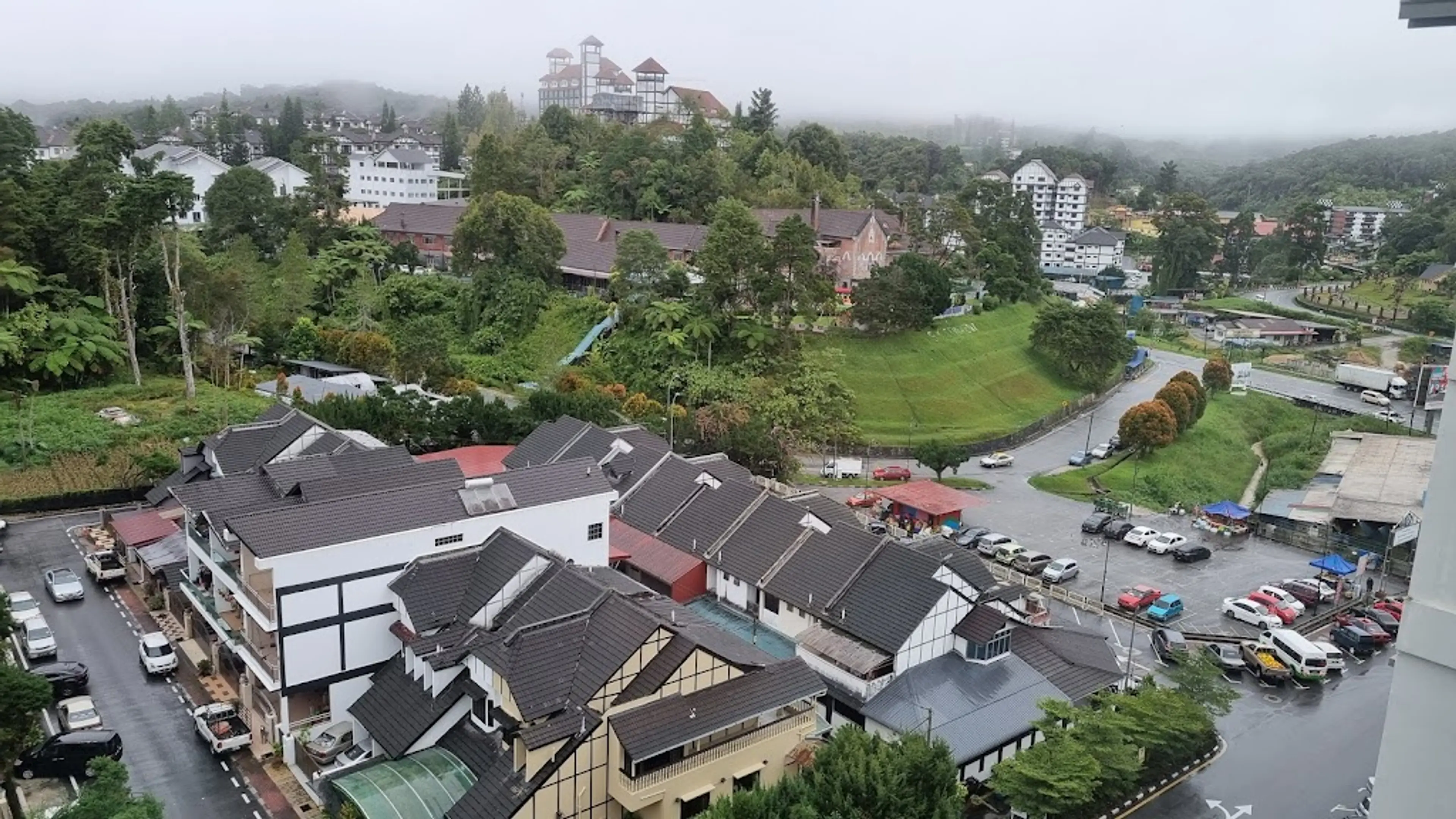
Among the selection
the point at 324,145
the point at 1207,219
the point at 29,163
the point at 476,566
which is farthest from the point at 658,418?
the point at 1207,219

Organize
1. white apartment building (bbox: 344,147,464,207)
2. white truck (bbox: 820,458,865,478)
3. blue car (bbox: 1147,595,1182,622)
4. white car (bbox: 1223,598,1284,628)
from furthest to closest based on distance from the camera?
white apartment building (bbox: 344,147,464,207) → white truck (bbox: 820,458,865,478) → blue car (bbox: 1147,595,1182,622) → white car (bbox: 1223,598,1284,628)

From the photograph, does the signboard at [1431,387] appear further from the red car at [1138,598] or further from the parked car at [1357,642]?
the red car at [1138,598]

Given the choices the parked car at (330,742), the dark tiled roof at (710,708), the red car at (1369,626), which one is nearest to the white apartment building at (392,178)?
the parked car at (330,742)

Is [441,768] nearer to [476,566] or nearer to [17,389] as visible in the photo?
[476,566]

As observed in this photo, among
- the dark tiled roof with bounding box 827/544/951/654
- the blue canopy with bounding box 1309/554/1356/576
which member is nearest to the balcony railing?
the dark tiled roof with bounding box 827/544/951/654

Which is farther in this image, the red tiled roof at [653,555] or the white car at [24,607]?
the red tiled roof at [653,555]

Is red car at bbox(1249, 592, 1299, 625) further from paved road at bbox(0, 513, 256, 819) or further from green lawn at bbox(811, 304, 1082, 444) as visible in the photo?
paved road at bbox(0, 513, 256, 819)
